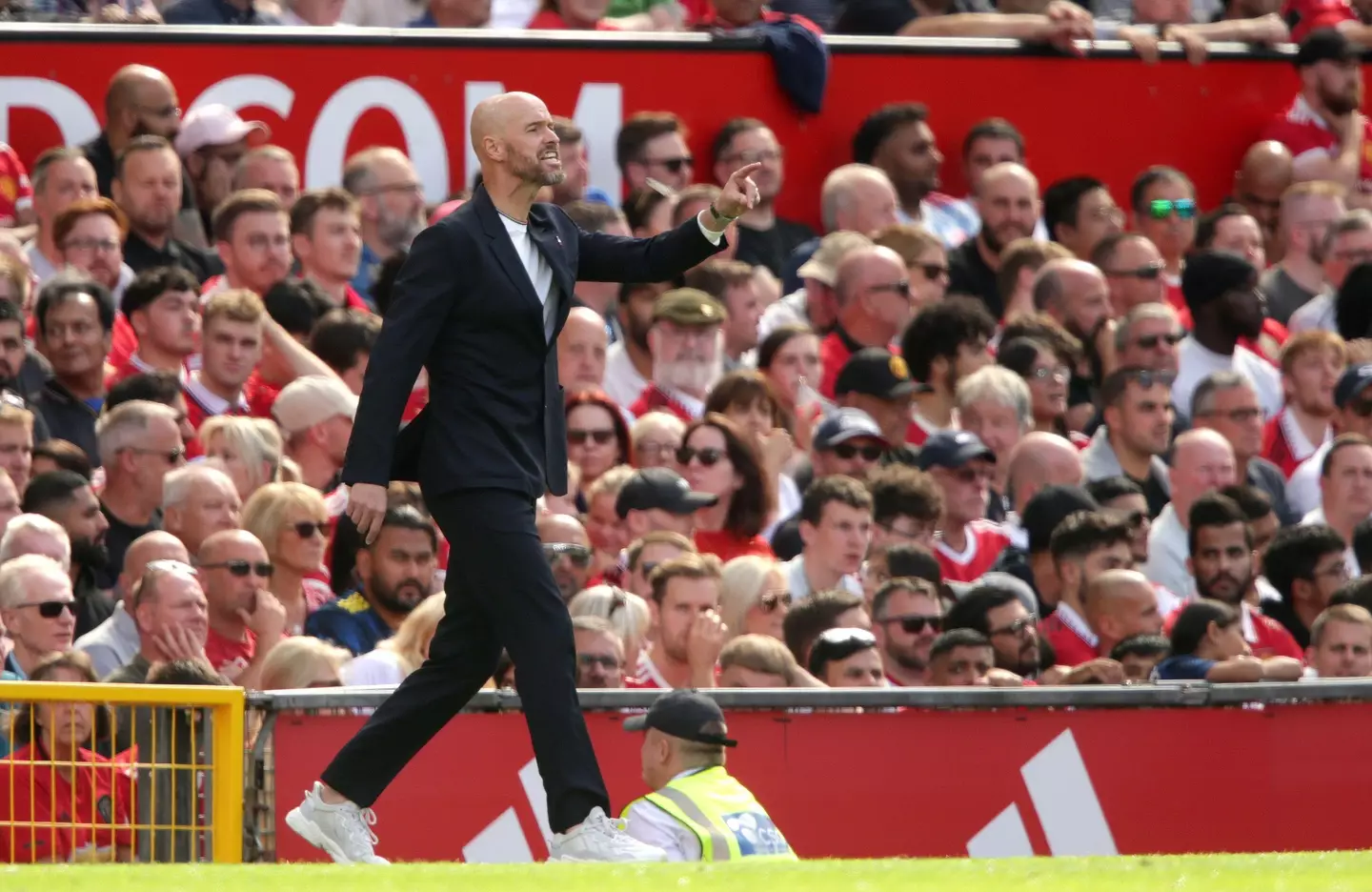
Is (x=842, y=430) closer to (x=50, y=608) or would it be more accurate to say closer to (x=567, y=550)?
(x=567, y=550)

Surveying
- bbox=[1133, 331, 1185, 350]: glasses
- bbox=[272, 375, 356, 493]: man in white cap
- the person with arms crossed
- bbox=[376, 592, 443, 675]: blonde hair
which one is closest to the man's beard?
bbox=[272, 375, 356, 493]: man in white cap

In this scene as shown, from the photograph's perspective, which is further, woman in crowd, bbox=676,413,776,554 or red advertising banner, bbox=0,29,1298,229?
red advertising banner, bbox=0,29,1298,229

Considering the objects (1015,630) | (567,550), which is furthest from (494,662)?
(1015,630)

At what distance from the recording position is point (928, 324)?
482 inches

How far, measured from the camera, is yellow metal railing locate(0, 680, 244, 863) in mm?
7309

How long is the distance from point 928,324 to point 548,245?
5.52 meters

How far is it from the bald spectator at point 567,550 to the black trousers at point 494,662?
8.94ft

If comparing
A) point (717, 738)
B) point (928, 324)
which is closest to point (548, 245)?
point (717, 738)

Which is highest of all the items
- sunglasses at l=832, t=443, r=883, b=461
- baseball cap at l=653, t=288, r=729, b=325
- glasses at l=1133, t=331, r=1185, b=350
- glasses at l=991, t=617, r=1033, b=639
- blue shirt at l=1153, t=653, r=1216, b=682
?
baseball cap at l=653, t=288, r=729, b=325

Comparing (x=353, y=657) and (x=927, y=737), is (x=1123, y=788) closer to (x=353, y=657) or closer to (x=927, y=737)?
(x=927, y=737)

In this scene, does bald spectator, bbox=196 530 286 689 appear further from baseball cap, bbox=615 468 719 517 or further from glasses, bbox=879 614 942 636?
glasses, bbox=879 614 942 636

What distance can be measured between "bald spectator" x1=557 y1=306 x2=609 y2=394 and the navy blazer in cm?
431

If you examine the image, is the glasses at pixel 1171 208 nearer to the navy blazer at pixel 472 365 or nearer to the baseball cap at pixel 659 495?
the baseball cap at pixel 659 495

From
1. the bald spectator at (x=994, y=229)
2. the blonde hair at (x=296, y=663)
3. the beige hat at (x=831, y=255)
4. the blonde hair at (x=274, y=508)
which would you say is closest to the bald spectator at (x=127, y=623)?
the blonde hair at (x=274, y=508)
